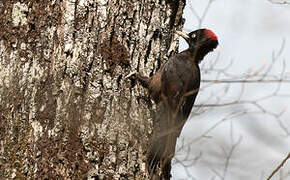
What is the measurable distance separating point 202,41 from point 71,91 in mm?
2310

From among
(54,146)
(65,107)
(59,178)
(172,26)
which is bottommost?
(59,178)

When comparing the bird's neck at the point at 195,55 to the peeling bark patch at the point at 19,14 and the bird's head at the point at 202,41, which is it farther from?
the peeling bark patch at the point at 19,14

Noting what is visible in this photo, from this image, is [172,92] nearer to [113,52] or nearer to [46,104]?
[113,52]

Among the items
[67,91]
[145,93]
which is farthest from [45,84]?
[145,93]

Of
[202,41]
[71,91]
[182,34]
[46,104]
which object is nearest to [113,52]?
[71,91]

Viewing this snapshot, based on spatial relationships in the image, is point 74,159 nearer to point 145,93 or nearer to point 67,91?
point 67,91

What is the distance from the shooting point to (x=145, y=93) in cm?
344

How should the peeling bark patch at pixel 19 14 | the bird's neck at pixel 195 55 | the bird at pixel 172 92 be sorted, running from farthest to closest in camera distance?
the bird's neck at pixel 195 55 < the bird at pixel 172 92 < the peeling bark patch at pixel 19 14

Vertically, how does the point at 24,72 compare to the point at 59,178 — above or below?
above

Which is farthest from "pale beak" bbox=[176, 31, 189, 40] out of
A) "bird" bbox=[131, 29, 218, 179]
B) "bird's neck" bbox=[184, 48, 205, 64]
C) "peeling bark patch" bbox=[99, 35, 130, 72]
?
"peeling bark patch" bbox=[99, 35, 130, 72]

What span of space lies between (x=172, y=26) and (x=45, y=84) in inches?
51.2

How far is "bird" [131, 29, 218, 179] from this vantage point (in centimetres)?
332

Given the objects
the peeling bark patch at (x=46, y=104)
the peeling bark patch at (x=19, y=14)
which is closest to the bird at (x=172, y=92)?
the peeling bark patch at (x=46, y=104)

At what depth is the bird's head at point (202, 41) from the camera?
4.76 metres
